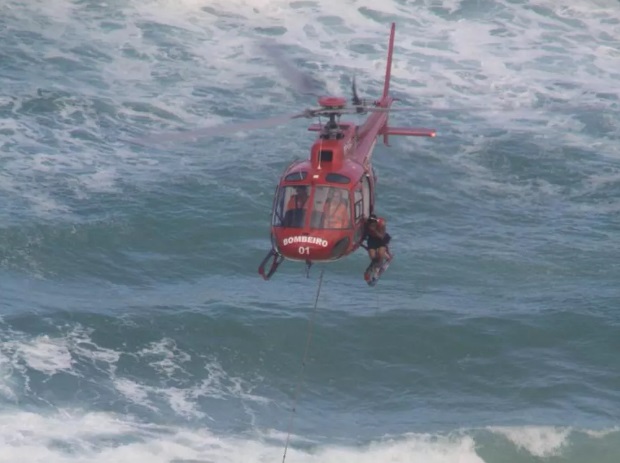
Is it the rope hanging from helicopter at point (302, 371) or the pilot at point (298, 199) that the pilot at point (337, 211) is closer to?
the pilot at point (298, 199)

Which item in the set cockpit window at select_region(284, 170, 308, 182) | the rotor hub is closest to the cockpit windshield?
cockpit window at select_region(284, 170, 308, 182)

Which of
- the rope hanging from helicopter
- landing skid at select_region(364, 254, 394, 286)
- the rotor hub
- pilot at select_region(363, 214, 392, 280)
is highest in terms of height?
the rotor hub

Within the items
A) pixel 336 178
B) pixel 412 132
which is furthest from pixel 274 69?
pixel 336 178

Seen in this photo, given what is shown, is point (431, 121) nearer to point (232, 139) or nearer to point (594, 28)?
point (232, 139)

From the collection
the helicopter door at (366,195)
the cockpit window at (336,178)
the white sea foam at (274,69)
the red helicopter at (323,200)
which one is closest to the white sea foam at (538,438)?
the red helicopter at (323,200)

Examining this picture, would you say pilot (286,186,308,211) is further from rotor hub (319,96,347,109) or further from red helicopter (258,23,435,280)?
rotor hub (319,96,347,109)

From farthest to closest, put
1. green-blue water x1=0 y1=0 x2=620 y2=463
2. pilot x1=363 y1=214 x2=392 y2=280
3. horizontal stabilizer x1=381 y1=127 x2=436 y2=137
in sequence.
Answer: horizontal stabilizer x1=381 y1=127 x2=436 y2=137
green-blue water x1=0 y1=0 x2=620 y2=463
pilot x1=363 y1=214 x2=392 y2=280

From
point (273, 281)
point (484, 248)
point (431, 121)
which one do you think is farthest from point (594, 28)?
point (273, 281)

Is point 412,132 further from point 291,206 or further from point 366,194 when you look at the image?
point 291,206
